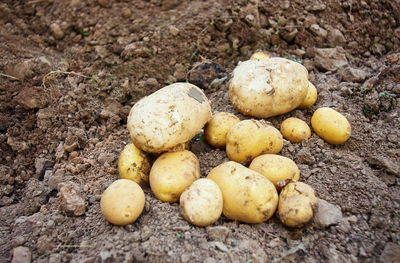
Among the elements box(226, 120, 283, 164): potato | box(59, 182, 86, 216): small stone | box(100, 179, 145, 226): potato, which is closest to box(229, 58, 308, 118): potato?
box(226, 120, 283, 164): potato

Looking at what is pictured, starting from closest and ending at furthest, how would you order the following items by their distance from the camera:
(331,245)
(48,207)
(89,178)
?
1. (331,245)
2. (48,207)
3. (89,178)

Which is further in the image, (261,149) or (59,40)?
(59,40)

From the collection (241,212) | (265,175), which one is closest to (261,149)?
(265,175)

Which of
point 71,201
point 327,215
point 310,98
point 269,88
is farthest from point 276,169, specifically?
point 71,201

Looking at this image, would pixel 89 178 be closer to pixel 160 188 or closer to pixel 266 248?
pixel 160 188

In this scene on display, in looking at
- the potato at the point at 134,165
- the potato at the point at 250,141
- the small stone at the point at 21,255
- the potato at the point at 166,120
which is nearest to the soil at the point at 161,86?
the small stone at the point at 21,255

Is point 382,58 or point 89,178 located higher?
point 382,58

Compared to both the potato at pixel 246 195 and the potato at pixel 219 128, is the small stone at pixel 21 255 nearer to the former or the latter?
the potato at pixel 246 195

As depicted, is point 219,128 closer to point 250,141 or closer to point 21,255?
point 250,141
